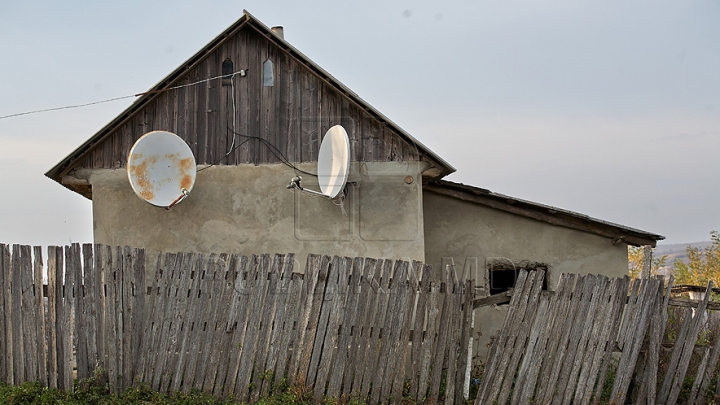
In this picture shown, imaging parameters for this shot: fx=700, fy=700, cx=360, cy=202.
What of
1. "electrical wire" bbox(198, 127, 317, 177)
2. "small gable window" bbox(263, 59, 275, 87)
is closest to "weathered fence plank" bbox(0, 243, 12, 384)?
"electrical wire" bbox(198, 127, 317, 177)

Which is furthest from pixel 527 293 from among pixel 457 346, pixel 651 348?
pixel 651 348

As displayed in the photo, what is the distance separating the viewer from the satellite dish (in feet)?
31.0

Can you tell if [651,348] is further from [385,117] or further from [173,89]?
[173,89]

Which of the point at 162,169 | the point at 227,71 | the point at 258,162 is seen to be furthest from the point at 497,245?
the point at 162,169

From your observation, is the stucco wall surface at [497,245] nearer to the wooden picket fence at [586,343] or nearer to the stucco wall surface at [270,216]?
the stucco wall surface at [270,216]

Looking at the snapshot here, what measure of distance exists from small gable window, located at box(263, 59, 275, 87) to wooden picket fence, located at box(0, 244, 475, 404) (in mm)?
3583

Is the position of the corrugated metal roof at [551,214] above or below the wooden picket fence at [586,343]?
above

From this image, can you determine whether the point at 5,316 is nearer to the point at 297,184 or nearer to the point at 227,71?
the point at 297,184

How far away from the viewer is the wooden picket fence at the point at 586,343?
762 centimetres

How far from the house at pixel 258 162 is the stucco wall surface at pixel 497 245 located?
1.16m

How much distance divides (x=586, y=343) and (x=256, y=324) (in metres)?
3.62

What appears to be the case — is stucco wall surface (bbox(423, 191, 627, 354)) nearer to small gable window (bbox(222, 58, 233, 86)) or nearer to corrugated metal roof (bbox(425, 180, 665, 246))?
corrugated metal roof (bbox(425, 180, 665, 246))

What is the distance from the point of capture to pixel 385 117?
9.91 m

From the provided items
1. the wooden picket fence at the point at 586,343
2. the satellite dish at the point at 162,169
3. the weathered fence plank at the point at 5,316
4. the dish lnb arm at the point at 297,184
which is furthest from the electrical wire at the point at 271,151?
the wooden picket fence at the point at 586,343
